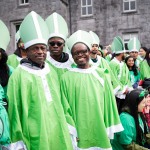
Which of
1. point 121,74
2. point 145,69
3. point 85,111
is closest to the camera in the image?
point 85,111

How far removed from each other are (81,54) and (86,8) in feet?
58.0

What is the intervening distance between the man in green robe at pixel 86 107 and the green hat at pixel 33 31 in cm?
65

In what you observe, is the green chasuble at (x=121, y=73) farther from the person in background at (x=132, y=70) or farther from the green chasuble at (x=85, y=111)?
the green chasuble at (x=85, y=111)

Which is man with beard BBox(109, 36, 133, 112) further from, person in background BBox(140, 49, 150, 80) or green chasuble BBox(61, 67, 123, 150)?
green chasuble BBox(61, 67, 123, 150)

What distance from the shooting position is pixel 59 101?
348 centimetres

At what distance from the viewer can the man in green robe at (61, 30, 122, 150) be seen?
3.88 m

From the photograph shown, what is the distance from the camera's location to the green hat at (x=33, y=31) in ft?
11.3

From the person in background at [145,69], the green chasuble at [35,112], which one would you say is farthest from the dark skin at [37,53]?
the person in background at [145,69]

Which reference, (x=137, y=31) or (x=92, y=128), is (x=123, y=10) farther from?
(x=92, y=128)

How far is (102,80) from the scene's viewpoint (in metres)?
4.14

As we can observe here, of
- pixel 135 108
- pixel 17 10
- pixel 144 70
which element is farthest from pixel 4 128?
pixel 17 10

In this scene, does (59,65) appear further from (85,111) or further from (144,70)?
(144,70)

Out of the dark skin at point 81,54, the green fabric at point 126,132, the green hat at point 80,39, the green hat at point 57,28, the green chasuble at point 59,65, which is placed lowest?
the green fabric at point 126,132

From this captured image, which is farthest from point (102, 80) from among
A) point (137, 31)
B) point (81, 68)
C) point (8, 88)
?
point (137, 31)
